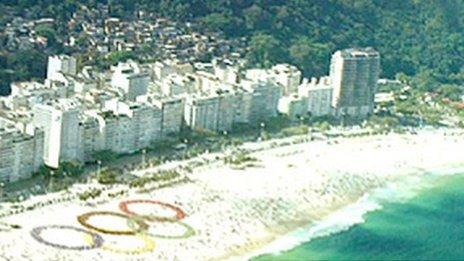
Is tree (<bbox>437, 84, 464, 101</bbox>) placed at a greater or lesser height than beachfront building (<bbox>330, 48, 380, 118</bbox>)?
lesser

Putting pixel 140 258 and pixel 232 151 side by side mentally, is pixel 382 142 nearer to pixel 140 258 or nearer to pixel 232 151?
pixel 232 151

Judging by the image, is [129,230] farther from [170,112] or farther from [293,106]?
[293,106]

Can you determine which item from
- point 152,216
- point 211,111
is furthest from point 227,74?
point 152,216

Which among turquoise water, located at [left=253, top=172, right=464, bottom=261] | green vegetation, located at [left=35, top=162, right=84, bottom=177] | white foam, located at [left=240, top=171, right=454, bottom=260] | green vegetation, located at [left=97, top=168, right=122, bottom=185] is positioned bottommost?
turquoise water, located at [left=253, top=172, right=464, bottom=261]

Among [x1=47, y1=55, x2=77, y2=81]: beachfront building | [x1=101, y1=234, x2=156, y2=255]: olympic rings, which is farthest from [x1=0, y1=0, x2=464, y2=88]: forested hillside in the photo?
[x1=101, y1=234, x2=156, y2=255]: olympic rings

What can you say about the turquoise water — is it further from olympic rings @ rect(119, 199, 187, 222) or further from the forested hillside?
the forested hillside

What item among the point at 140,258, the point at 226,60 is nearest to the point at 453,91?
the point at 226,60

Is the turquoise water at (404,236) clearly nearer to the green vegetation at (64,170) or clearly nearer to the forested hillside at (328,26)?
the green vegetation at (64,170)

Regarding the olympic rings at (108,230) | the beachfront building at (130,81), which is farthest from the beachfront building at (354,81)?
the olympic rings at (108,230)
